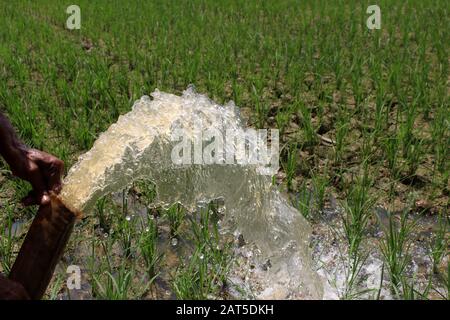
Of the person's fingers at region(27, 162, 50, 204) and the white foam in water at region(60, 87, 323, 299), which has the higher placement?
the person's fingers at region(27, 162, 50, 204)

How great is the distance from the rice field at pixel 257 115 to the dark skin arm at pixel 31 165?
0.47 metres

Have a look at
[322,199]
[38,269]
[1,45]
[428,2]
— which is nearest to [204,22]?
[1,45]

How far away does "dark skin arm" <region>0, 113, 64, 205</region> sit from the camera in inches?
50.8

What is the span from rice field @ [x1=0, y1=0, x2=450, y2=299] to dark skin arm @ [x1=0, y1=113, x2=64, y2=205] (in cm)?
47

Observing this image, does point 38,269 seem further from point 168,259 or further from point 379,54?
point 379,54

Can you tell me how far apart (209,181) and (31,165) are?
1.03m

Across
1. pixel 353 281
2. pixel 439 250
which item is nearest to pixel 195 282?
pixel 353 281

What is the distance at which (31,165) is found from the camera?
1313 millimetres

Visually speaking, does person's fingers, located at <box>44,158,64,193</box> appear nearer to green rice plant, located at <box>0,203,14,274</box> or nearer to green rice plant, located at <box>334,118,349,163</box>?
green rice plant, located at <box>0,203,14,274</box>

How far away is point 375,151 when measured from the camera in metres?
2.87

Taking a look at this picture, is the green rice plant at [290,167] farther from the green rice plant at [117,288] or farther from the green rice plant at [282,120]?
the green rice plant at [117,288]

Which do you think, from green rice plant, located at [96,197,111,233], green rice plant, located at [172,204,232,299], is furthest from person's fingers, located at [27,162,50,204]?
green rice plant, located at [96,197,111,233]

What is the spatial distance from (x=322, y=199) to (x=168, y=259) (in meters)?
0.80

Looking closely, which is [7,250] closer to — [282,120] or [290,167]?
[290,167]
